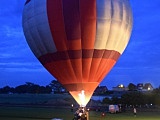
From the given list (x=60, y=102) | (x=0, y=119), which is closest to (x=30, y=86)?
A: (x=60, y=102)

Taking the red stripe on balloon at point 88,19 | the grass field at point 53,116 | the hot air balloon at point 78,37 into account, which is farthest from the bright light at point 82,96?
the grass field at point 53,116

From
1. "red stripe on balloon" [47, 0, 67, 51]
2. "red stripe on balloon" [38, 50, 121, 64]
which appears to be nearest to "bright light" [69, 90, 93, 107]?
"red stripe on balloon" [38, 50, 121, 64]

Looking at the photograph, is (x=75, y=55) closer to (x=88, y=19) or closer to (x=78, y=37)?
(x=78, y=37)

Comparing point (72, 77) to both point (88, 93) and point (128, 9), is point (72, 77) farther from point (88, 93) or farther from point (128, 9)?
point (128, 9)

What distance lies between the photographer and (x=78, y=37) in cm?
2158

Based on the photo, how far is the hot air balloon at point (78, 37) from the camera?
2148 centimetres

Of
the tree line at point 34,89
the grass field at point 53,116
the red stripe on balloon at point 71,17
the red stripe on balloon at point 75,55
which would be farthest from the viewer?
the tree line at point 34,89

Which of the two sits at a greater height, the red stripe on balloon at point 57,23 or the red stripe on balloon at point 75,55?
the red stripe on balloon at point 57,23

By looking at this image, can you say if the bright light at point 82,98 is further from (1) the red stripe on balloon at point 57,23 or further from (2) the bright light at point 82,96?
(1) the red stripe on balloon at point 57,23

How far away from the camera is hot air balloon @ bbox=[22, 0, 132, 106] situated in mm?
21484

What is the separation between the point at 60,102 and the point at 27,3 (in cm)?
4523

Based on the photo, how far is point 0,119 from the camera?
94.8ft

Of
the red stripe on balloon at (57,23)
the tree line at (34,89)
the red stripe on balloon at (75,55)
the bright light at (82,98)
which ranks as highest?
the tree line at (34,89)

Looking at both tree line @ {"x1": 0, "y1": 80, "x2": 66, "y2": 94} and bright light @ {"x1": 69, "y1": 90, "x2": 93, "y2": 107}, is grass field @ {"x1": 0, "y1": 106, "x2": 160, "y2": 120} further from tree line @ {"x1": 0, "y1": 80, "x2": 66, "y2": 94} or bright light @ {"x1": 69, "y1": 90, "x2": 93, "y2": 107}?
tree line @ {"x1": 0, "y1": 80, "x2": 66, "y2": 94}
